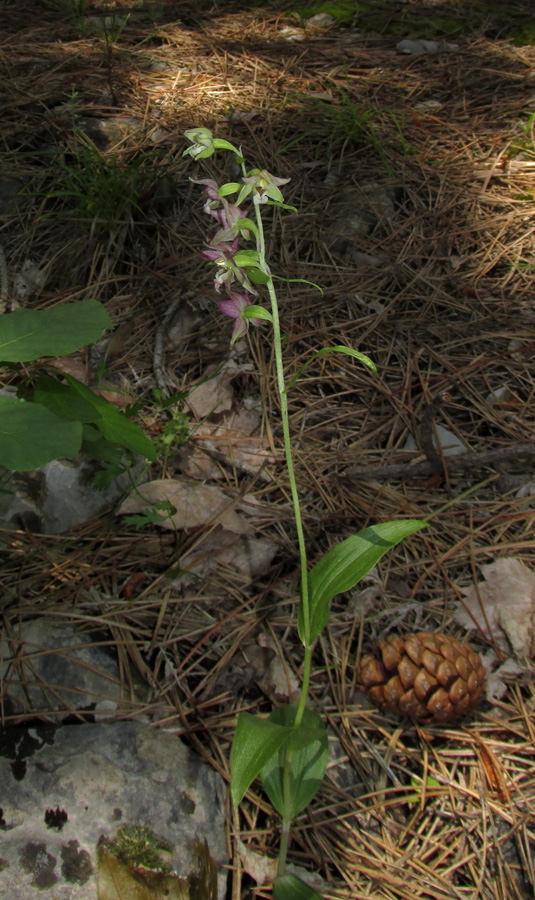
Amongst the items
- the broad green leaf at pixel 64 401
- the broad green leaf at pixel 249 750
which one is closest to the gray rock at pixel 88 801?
the broad green leaf at pixel 249 750

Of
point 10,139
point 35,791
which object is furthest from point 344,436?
point 10,139

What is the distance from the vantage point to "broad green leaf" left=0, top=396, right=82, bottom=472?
1231 millimetres

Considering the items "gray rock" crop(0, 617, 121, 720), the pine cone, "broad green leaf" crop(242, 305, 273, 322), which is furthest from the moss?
"broad green leaf" crop(242, 305, 273, 322)

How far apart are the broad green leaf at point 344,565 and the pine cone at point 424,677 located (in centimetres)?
39

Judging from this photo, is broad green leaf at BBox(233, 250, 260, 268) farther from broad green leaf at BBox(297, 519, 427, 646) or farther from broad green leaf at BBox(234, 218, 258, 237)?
broad green leaf at BBox(297, 519, 427, 646)

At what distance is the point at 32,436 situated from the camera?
50.4 inches

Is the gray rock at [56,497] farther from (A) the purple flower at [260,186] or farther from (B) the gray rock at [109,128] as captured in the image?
(B) the gray rock at [109,128]

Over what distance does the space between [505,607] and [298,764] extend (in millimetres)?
774

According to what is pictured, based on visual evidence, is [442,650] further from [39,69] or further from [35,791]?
[39,69]

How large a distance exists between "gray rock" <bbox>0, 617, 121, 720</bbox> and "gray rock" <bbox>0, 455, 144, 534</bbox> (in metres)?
0.36

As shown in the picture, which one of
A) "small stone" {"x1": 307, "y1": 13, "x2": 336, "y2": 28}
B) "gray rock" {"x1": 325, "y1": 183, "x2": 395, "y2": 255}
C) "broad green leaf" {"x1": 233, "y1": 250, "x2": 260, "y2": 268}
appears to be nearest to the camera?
"broad green leaf" {"x1": 233, "y1": 250, "x2": 260, "y2": 268}

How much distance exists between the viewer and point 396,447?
2316 millimetres

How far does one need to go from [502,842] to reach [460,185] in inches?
109

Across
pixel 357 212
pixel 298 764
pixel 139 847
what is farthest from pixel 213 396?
pixel 139 847
